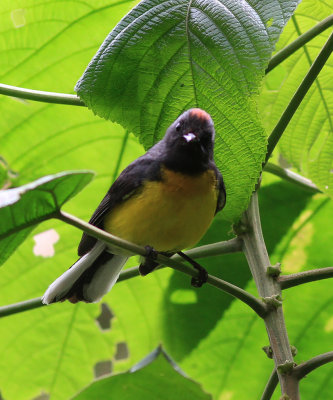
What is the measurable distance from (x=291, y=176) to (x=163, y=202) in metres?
0.47

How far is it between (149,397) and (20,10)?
1.39 m

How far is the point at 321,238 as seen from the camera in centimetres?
232

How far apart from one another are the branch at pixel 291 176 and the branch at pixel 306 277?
52cm

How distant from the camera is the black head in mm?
1854

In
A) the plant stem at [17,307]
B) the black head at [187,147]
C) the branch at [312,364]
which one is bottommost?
the branch at [312,364]

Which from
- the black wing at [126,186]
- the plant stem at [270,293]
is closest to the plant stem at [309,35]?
the plant stem at [270,293]

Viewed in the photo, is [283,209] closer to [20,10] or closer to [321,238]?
[321,238]

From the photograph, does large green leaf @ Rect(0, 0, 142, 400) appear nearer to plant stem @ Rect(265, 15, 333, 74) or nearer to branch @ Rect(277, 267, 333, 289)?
plant stem @ Rect(265, 15, 333, 74)

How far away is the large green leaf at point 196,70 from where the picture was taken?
61.3 inches

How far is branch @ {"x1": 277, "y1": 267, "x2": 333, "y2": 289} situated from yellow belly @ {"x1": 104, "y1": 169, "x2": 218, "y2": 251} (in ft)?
1.24

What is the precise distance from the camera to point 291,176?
2066 millimetres

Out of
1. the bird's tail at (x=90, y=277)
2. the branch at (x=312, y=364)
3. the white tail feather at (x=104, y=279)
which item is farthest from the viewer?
the white tail feather at (x=104, y=279)

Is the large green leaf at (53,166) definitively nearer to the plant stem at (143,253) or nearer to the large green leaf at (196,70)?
the large green leaf at (196,70)

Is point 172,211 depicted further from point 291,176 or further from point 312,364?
point 312,364
